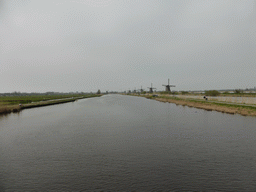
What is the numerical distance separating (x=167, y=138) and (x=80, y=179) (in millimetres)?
9368

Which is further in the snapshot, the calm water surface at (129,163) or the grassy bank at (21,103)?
the grassy bank at (21,103)

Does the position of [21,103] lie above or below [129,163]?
above

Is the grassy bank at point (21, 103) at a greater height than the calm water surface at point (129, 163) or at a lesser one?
greater

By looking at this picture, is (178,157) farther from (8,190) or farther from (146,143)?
(8,190)

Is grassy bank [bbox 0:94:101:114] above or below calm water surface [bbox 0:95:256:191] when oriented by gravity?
above

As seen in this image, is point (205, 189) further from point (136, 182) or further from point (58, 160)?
point (58, 160)

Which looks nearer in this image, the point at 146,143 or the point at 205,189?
the point at 205,189

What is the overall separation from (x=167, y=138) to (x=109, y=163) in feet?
23.8

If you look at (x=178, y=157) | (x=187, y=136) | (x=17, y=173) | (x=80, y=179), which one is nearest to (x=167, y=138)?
(x=187, y=136)

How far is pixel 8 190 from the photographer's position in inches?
278

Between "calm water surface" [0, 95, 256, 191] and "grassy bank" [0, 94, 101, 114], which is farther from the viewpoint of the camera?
"grassy bank" [0, 94, 101, 114]

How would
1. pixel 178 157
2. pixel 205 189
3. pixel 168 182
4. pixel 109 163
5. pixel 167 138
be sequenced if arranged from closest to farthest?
pixel 205 189 < pixel 168 182 < pixel 109 163 < pixel 178 157 < pixel 167 138

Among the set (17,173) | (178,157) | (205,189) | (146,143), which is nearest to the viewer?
(205,189)

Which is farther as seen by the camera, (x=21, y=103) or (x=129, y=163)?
(x=21, y=103)
